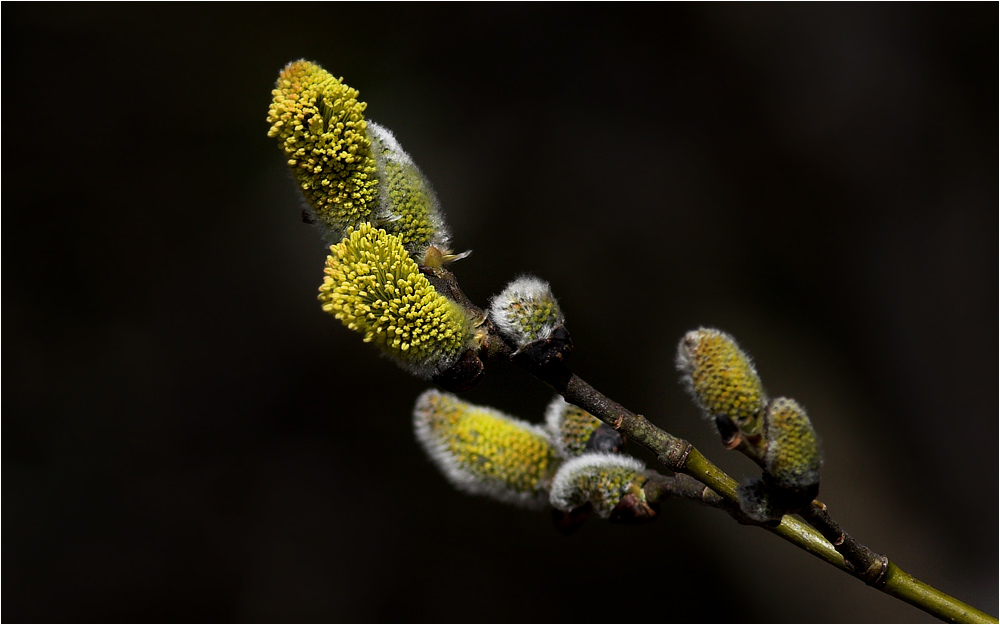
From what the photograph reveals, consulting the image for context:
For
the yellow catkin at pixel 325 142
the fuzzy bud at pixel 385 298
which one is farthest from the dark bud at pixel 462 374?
the yellow catkin at pixel 325 142

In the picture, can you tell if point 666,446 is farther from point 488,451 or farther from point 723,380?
point 488,451

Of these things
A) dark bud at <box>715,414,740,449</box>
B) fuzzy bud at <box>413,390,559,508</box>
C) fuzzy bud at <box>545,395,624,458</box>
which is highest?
dark bud at <box>715,414,740,449</box>

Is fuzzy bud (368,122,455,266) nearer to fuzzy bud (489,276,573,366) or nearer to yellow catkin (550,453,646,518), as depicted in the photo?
fuzzy bud (489,276,573,366)

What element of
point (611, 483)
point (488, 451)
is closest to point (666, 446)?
point (611, 483)

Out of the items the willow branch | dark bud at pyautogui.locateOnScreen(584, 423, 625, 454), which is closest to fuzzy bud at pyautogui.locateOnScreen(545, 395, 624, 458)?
dark bud at pyautogui.locateOnScreen(584, 423, 625, 454)

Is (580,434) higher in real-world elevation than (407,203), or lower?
lower

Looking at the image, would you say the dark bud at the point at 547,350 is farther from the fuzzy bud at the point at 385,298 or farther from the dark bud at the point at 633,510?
the dark bud at the point at 633,510

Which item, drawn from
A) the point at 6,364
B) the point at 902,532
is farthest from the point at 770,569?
the point at 6,364
